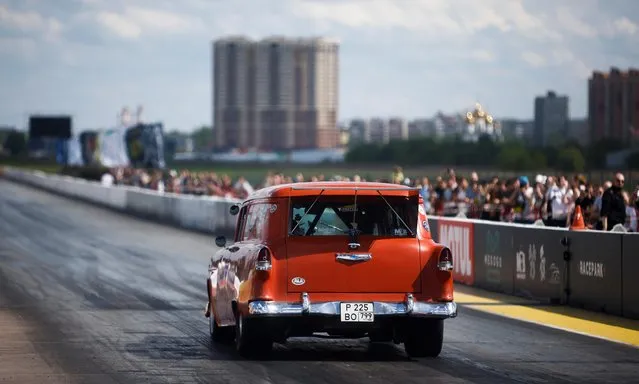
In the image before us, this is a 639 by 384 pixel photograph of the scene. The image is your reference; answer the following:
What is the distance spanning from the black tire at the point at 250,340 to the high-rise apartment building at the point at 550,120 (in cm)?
9974

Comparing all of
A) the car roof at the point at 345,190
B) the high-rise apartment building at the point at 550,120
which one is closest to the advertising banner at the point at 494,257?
the car roof at the point at 345,190

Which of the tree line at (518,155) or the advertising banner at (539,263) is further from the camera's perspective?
the tree line at (518,155)

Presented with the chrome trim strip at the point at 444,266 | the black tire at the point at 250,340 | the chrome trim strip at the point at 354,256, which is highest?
the chrome trim strip at the point at 354,256

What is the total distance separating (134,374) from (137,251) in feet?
81.0

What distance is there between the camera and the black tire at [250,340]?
47.0 feet

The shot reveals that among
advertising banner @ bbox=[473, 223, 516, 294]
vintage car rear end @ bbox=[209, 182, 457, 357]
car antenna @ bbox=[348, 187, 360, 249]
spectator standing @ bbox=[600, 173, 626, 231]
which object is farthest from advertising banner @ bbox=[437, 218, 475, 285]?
car antenna @ bbox=[348, 187, 360, 249]

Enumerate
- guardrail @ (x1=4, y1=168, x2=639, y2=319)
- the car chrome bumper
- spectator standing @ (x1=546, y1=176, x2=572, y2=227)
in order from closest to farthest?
the car chrome bumper
guardrail @ (x1=4, y1=168, x2=639, y2=319)
spectator standing @ (x1=546, y1=176, x2=572, y2=227)

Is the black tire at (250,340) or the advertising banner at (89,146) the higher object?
the advertising banner at (89,146)

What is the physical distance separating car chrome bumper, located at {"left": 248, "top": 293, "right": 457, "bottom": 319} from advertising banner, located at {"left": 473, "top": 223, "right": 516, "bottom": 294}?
10.5m

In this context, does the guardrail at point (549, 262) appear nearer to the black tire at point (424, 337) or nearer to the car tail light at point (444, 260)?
the black tire at point (424, 337)

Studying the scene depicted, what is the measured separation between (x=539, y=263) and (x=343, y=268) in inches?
385

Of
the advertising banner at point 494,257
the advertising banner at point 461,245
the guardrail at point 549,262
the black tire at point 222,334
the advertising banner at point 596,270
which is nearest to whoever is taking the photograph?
the black tire at point 222,334

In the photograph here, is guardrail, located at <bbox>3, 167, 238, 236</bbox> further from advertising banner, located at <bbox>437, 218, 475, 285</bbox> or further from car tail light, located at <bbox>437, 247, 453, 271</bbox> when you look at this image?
car tail light, located at <bbox>437, 247, 453, 271</bbox>

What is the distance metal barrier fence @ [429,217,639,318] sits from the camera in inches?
792
